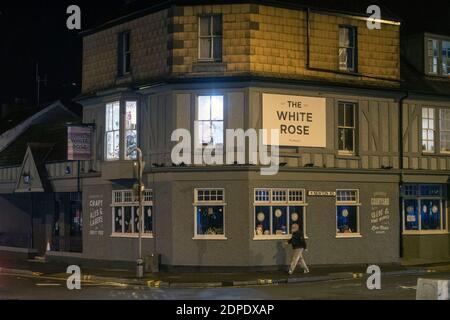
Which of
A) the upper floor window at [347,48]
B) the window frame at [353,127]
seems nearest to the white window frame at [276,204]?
the window frame at [353,127]

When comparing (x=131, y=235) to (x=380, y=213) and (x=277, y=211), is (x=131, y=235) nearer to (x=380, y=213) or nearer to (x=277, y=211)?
(x=277, y=211)

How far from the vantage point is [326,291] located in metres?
20.2

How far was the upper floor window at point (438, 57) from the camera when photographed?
31547 mm

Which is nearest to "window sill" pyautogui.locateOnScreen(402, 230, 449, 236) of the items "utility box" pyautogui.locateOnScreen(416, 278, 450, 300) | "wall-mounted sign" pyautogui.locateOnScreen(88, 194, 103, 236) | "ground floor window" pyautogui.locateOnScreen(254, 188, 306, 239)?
"ground floor window" pyautogui.locateOnScreen(254, 188, 306, 239)

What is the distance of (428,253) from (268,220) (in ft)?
27.1

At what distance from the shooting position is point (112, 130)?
28516mm

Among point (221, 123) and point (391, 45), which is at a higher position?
point (391, 45)

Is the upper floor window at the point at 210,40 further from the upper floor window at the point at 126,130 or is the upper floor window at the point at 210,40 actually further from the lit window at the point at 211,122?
the upper floor window at the point at 126,130

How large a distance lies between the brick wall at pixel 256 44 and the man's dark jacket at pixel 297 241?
18.5ft

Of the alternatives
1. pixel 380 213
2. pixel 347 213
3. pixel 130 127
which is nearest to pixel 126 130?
pixel 130 127

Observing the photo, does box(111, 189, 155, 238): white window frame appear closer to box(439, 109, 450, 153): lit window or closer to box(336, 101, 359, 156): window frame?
box(336, 101, 359, 156): window frame
